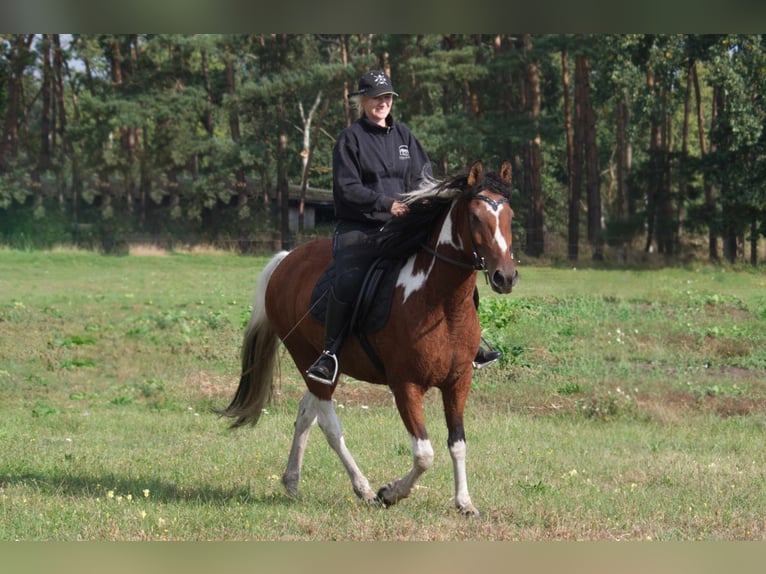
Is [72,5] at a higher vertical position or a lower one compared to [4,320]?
higher

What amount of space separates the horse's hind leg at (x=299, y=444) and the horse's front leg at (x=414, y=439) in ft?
3.90

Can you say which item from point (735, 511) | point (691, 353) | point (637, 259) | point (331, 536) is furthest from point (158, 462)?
point (637, 259)

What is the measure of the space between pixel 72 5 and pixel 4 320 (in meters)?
15.4

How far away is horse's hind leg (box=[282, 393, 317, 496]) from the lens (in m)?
8.92

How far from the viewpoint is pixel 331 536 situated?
23.8 ft

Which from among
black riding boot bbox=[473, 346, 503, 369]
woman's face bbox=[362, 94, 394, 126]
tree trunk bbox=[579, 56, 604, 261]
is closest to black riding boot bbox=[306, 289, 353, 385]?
black riding boot bbox=[473, 346, 503, 369]

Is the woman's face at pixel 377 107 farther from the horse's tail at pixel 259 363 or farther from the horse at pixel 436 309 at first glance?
the horse's tail at pixel 259 363

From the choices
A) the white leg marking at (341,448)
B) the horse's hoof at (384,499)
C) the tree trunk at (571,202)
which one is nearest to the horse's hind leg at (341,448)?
the white leg marking at (341,448)

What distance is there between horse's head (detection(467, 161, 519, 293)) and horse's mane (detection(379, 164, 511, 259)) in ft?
0.26

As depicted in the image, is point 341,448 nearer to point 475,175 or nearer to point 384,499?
point 384,499

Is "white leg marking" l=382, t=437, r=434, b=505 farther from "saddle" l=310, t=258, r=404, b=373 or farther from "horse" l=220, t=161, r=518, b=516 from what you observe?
"saddle" l=310, t=258, r=404, b=373

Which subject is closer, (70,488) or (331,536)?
(331,536)

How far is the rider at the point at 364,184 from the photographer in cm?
827

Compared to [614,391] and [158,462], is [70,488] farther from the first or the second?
[614,391]
